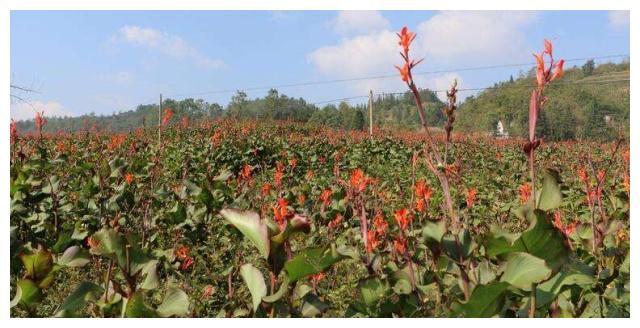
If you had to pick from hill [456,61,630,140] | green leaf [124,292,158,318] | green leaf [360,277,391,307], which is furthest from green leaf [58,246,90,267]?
hill [456,61,630,140]

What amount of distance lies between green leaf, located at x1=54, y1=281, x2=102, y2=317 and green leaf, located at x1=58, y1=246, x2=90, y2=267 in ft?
0.49

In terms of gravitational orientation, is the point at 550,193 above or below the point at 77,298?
above

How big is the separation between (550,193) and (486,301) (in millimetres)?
295

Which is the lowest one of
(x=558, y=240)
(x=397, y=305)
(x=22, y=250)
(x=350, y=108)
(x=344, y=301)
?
(x=344, y=301)

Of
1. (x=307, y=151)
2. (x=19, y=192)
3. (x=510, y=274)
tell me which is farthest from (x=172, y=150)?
(x=510, y=274)

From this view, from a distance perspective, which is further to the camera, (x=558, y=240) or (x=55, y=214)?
(x=55, y=214)

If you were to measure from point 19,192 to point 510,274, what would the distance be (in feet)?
10.8

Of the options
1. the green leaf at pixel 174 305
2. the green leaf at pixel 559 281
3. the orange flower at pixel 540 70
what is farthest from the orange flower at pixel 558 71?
the green leaf at pixel 174 305

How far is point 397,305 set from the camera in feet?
5.06

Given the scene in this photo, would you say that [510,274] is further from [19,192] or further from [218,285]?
[19,192]

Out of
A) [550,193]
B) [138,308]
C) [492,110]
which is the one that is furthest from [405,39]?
[492,110]

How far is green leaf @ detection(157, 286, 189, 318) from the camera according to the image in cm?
141

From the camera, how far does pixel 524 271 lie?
122 centimetres

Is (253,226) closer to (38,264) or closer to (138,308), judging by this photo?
(138,308)
